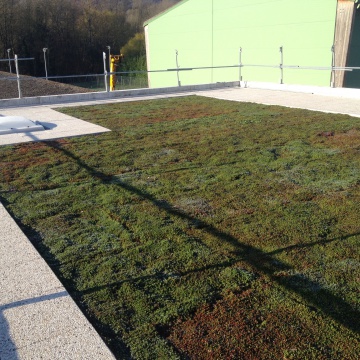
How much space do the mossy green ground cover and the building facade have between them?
7912 mm

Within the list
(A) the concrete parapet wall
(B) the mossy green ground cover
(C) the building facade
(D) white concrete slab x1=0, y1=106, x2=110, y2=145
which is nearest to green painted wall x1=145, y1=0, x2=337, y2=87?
(C) the building facade

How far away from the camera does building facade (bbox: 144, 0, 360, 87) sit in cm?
1546

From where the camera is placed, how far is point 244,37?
19891mm

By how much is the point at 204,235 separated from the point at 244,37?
17052mm

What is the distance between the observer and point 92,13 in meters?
44.3

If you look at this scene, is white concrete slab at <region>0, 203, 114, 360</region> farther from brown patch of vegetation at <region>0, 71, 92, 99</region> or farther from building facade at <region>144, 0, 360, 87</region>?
brown patch of vegetation at <region>0, 71, 92, 99</region>

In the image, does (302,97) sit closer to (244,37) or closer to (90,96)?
(90,96)

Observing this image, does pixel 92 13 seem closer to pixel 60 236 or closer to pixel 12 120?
pixel 12 120

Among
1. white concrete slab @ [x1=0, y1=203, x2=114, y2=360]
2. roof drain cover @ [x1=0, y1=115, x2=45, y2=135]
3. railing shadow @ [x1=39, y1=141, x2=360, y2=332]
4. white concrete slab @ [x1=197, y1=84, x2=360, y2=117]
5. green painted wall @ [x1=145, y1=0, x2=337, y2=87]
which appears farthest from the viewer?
green painted wall @ [x1=145, y1=0, x2=337, y2=87]

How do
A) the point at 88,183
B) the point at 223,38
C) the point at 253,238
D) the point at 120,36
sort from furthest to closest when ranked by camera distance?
the point at 120,36 < the point at 223,38 < the point at 88,183 < the point at 253,238

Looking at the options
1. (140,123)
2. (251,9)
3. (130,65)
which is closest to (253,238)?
(140,123)

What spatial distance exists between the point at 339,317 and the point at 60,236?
2.45m

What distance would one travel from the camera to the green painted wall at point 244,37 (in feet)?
53.6

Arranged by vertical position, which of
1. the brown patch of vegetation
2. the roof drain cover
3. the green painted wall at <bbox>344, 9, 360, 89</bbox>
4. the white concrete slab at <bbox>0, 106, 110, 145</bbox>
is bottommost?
the brown patch of vegetation
